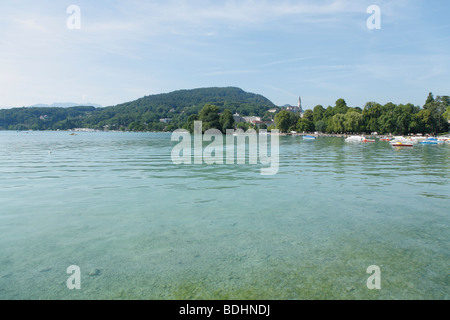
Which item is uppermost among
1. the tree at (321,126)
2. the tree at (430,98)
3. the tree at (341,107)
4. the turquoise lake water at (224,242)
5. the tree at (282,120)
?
the tree at (430,98)

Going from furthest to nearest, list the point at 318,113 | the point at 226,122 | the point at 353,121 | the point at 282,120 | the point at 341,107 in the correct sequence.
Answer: the point at 318,113 → the point at 282,120 → the point at 341,107 → the point at 226,122 → the point at 353,121

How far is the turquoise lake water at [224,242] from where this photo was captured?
20.8ft

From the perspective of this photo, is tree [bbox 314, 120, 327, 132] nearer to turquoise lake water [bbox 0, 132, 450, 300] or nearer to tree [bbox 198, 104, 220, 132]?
tree [bbox 198, 104, 220, 132]

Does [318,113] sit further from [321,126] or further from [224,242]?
[224,242]

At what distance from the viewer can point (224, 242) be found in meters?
8.74

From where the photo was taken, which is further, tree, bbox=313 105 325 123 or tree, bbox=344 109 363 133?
tree, bbox=313 105 325 123

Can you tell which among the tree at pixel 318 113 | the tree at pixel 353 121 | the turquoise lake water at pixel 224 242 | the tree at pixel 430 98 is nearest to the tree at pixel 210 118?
the tree at pixel 318 113

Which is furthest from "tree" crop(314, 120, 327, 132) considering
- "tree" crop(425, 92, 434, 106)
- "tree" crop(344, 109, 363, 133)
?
"tree" crop(425, 92, 434, 106)

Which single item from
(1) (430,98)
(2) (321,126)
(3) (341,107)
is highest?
(1) (430,98)

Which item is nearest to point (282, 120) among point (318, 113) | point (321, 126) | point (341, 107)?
point (318, 113)

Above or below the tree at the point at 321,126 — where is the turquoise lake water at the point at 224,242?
below

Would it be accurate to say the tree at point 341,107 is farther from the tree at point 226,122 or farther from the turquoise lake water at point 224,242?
the turquoise lake water at point 224,242

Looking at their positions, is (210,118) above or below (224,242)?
above

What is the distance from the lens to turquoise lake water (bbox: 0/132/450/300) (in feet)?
20.8
